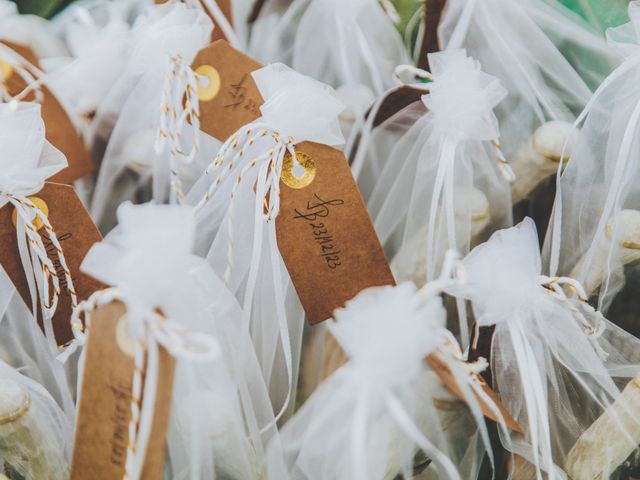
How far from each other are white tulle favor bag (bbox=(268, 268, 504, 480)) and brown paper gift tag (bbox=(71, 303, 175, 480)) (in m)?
0.10

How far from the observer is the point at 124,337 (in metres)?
0.42

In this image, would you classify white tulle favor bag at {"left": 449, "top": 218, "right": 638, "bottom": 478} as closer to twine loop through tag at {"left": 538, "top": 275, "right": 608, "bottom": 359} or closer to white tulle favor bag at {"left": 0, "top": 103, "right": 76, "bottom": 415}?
twine loop through tag at {"left": 538, "top": 275, "right": 608, "bottom": 359}

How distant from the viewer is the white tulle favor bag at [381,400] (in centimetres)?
38

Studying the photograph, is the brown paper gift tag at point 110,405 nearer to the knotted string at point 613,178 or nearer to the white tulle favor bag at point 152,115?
the white tulle favor bag at point 152,115

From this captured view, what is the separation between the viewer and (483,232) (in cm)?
66

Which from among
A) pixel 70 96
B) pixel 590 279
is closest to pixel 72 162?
pixel 70 96

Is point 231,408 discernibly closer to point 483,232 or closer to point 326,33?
point 483,232

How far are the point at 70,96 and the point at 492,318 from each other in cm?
50

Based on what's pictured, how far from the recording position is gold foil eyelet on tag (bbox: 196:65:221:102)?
615 millimetres

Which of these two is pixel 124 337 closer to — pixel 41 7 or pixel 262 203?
pixel 262 203

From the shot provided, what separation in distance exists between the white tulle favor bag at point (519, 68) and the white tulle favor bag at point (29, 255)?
0.43m

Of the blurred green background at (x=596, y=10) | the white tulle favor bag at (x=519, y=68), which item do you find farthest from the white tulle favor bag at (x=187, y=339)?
the blurred green background at (x=596, y=10)

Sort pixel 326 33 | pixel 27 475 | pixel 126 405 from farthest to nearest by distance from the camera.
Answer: pixel 326 33 < pixel 27 475 < pixel 126 405

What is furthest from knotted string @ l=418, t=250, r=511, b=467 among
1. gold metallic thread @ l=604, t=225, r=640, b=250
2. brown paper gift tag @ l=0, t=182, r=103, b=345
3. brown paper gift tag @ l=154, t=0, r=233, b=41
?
brown paper gift tag @ l=154, t=0, r=233, b=41
